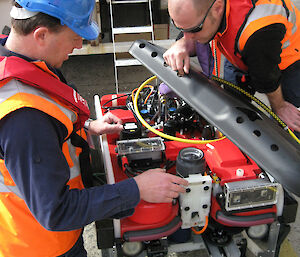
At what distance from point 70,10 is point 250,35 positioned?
620 millimetres

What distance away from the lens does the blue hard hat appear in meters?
0.94

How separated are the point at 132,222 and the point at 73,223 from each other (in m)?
0.32

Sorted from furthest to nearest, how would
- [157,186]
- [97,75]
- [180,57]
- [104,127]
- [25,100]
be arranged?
[97,75], [104,127], [180,57], [157,186], [25,100]

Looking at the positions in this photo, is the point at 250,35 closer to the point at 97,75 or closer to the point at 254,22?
the point at 254,22

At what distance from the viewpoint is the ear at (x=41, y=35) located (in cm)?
96

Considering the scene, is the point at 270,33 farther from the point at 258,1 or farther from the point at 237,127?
the point at 237,127

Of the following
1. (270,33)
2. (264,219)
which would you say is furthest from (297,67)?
(264,219)

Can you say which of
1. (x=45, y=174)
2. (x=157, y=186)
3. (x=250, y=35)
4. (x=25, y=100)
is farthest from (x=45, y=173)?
(x=250, y=35)

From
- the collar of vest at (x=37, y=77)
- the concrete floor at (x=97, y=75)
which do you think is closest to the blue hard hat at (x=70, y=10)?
the collar of vest at (x=37, y=77)

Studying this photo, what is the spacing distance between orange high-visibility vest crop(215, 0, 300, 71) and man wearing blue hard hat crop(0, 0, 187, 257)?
520mm

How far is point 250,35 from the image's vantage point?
1179 millimetres

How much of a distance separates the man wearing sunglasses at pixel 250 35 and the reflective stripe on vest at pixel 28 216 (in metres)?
0.53

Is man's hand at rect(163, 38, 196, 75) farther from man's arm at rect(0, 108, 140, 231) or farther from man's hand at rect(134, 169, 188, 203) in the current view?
man's arm at rect(0, 108, 140, 231)

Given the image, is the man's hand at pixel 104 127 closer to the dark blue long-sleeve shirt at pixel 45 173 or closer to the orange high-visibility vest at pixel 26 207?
the orange high-visibility vest at pixel 26 207
